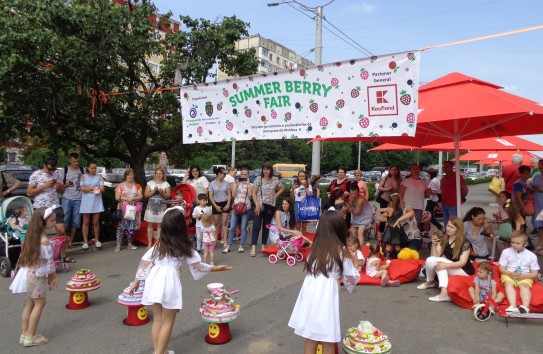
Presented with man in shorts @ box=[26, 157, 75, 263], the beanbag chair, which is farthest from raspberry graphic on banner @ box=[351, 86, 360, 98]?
man in shorts @ box=[26, 157, 75, 263]

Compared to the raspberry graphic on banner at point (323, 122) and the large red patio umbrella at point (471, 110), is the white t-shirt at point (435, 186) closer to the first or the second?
the large red patio umbrella at point (471, 110)

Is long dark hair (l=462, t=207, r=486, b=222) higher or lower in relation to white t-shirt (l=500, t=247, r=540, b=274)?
higher

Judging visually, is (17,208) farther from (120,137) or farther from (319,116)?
(319,116)

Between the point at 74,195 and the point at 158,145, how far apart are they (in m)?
3.68

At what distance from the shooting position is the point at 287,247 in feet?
26.0

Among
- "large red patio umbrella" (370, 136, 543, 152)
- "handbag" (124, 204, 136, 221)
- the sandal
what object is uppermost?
"large red patio umbrella" (370, 136, 543, 152)

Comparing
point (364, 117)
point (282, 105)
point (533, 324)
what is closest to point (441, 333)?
point (533, 324)

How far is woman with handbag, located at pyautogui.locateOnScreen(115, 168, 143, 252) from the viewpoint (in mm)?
8477

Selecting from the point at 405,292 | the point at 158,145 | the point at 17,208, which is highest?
the point at 158,145

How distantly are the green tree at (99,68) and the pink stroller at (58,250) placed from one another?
9.59 ft

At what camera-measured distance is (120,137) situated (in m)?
10.6

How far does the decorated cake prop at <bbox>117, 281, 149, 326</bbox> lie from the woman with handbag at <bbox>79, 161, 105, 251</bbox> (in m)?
4.10

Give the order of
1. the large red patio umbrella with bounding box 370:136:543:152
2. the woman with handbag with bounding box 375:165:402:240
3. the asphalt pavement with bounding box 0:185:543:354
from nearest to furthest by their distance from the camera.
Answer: the asphalt pavement with bounding box 0:185:543:354 < the woman with handbag with bounding box 375:165:402:240 < the large red patio umbrella with bounding box 370:136:543:152

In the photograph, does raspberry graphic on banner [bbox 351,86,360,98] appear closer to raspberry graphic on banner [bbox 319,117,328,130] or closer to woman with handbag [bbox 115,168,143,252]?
raspberry graphic on banner [bbox 319,117,328,130]
